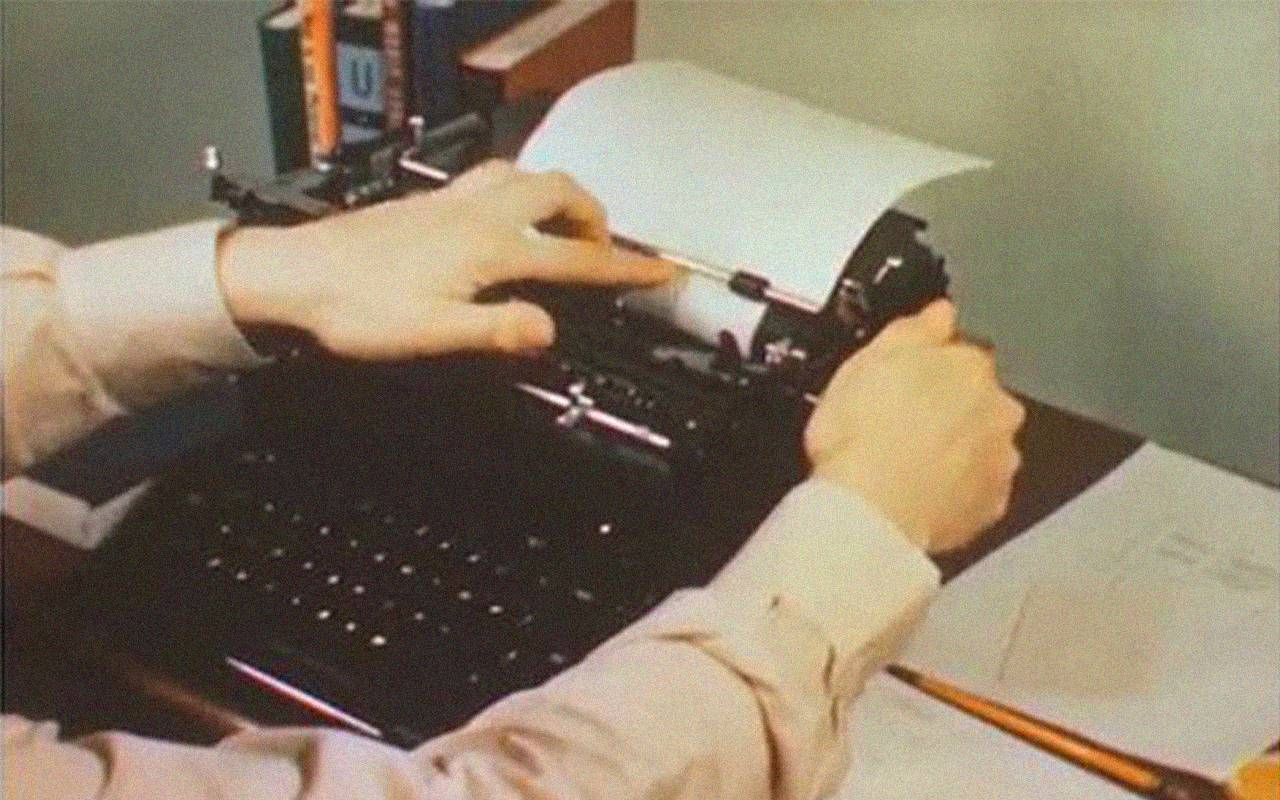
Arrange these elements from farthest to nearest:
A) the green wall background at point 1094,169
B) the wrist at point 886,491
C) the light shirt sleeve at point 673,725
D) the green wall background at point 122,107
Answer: the green wall background at point 122,107
the green wall background at point 1094,169
the wrist at point 886,491
the light shirt sleeve at point 673,725

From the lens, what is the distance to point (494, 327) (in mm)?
1134

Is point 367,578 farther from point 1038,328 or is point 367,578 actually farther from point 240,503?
point 1038,328

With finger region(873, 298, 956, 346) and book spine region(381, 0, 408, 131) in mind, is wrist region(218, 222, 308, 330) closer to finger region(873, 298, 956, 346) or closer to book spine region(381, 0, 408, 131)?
finger region(873, 298, 956, 346)

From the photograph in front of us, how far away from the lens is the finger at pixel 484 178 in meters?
1.23

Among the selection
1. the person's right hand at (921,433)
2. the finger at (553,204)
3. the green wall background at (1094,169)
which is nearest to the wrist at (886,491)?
the person's right hand at (921,433)

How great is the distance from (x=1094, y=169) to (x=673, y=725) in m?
0.78

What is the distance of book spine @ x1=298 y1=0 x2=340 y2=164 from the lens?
1.68m

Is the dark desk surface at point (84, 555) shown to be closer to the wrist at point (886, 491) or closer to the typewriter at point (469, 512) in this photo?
the typewriter at point (469, 512)

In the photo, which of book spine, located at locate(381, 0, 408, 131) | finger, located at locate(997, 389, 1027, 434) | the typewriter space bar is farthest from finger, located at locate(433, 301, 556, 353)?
book spine, located at locate(381, 0, 408, 131)

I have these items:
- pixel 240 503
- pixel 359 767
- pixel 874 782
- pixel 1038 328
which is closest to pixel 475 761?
pixel 359 767

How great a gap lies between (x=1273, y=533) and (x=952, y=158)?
0.33 metres

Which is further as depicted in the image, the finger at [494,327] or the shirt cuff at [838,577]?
the finger at [494,327]

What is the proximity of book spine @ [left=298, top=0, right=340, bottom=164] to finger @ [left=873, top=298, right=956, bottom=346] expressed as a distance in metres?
0.61

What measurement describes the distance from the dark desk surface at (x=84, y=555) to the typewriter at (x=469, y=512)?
0.7 inches
